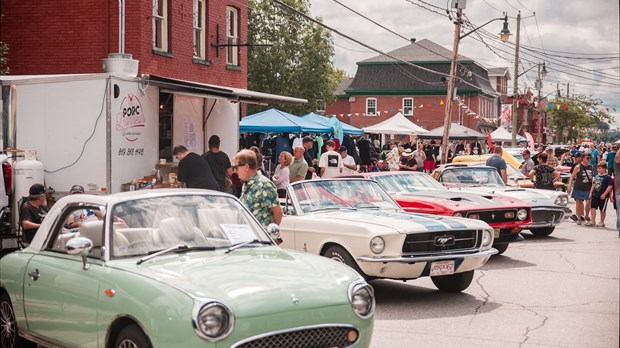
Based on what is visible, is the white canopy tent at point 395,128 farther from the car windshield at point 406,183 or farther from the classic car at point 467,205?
the classic car at point 467,205

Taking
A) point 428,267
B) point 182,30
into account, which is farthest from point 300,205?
point 182,30

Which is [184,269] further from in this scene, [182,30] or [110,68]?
[182,30]

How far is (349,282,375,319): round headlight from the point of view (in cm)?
591

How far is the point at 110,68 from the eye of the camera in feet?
44.7

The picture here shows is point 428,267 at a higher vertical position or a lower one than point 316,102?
lower

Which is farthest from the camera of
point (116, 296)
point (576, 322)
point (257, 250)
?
point (576, 322)

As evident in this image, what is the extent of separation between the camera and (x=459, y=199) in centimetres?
1377

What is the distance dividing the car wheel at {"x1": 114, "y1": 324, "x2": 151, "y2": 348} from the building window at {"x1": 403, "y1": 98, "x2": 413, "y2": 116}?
6981 cm

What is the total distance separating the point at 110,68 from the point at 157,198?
7.33m

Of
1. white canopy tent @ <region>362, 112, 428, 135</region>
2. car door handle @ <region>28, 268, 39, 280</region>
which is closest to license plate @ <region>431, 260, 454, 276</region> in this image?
car door handle @ <region>28, 268, 39, 280</region>

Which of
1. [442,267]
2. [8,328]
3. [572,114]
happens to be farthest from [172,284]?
[572,114]

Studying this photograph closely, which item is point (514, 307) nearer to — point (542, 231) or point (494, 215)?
point (494, 215)

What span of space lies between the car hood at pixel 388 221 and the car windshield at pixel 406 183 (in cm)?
369

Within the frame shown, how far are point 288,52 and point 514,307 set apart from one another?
5679 centimetres
